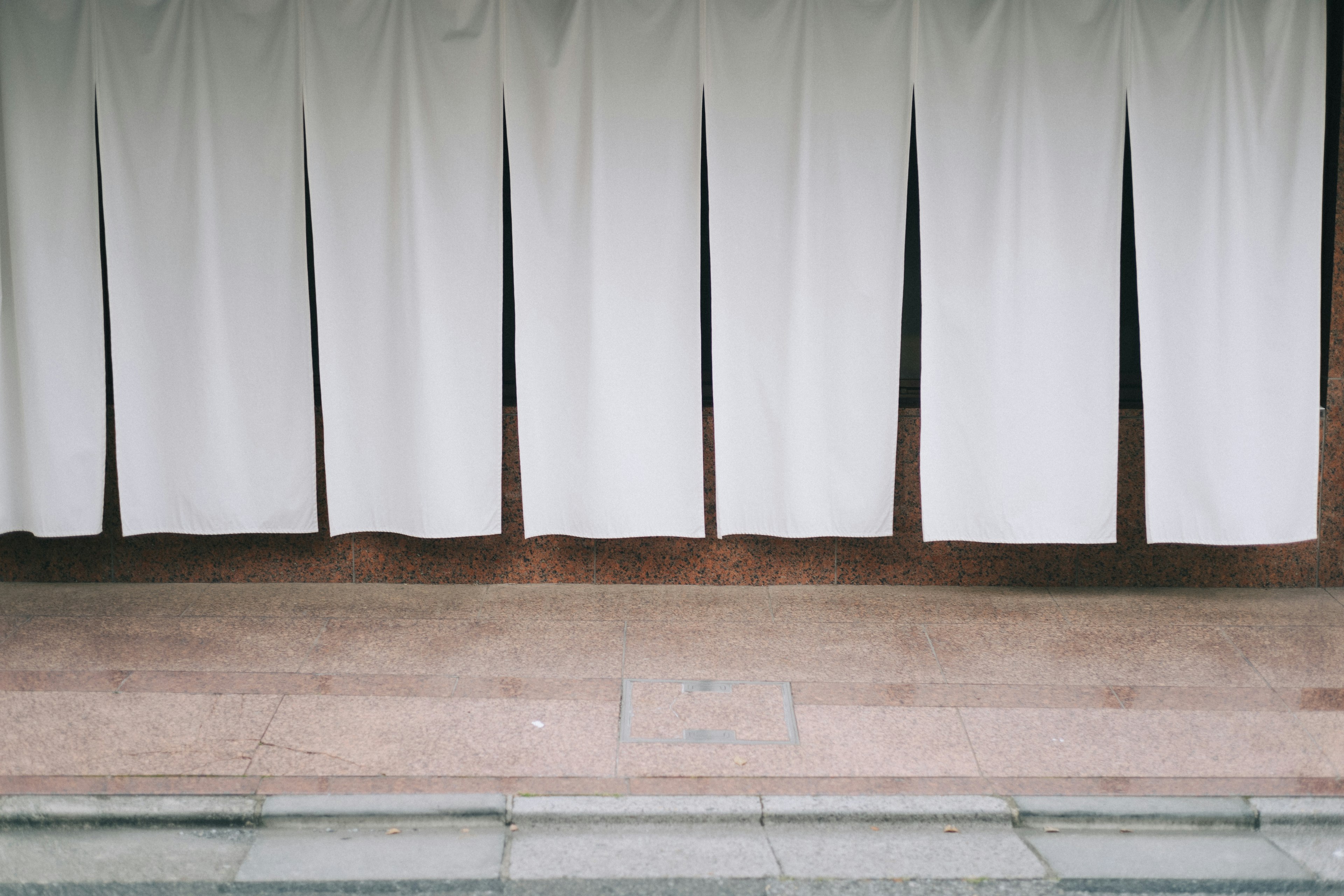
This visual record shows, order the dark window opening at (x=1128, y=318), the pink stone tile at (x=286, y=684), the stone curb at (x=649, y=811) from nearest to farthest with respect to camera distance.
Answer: the stone curb at (x=649, y=811)
the pink stone tile at (x=286, y=684)
the dark window opening at (x=1128, y=318)

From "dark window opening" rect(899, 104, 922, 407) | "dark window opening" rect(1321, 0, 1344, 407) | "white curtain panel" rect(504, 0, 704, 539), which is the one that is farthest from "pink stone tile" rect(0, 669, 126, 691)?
"dark window opening" rect(1321, 0, 1344, 407)

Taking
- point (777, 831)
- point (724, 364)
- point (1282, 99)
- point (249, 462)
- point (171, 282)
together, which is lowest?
point (777, 831)

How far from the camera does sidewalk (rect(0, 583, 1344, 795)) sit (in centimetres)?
384

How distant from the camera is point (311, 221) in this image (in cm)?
580

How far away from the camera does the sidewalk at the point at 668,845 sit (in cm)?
324

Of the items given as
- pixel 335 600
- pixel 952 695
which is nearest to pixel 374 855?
pixel 952 695

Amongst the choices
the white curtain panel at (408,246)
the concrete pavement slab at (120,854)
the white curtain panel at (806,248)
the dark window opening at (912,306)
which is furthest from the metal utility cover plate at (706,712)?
the dark window opening at (912,306)

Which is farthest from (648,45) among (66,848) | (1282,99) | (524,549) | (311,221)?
(66,848)

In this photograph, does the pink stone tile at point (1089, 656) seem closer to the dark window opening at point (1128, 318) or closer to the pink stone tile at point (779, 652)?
the pink stone tile at point (779, 652)

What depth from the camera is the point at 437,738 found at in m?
4.12

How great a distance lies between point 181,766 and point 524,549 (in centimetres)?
263

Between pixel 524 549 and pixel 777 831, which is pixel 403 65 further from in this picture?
pixel 777 831

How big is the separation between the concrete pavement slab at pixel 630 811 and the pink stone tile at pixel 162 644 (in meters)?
1.78

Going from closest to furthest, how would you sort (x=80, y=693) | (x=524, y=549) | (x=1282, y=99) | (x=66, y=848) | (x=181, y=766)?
(x=66, y=848)
(x=181, y=766)
(x=80, y=693)
(x=1282, y=99)
(x=524, y=549)
